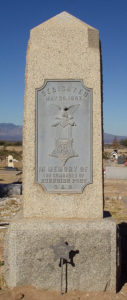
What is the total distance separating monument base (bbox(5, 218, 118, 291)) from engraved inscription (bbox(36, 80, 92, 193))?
0.53 metres

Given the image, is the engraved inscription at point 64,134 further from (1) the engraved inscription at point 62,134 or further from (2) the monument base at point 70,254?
(2) the monument base at point 70,254

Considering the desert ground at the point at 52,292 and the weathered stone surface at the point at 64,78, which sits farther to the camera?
the weathered stone surface at the point at 64,78

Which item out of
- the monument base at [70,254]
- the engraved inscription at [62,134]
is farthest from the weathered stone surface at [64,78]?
the monument base at [70,254]

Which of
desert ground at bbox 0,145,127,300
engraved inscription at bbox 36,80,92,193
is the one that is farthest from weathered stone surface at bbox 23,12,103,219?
desert ground at bbox 0,145,127,300

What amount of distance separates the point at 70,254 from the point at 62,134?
145cm

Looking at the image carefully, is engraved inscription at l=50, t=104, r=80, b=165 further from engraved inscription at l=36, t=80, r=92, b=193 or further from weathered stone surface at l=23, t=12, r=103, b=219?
weathered stone surface at l=23, t=12, r=103, b=219

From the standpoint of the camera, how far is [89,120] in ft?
12.4

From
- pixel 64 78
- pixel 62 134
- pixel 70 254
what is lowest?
pixel 70 254

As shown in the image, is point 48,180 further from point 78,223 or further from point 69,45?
point 69,45

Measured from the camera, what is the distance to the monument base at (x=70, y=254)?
11.6 ft

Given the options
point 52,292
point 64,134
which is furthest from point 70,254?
point 64,134

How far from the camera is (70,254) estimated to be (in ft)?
11.6

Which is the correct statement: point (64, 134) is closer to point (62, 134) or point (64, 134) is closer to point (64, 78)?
point (62, 134)

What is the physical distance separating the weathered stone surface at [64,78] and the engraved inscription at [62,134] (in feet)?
0.25
